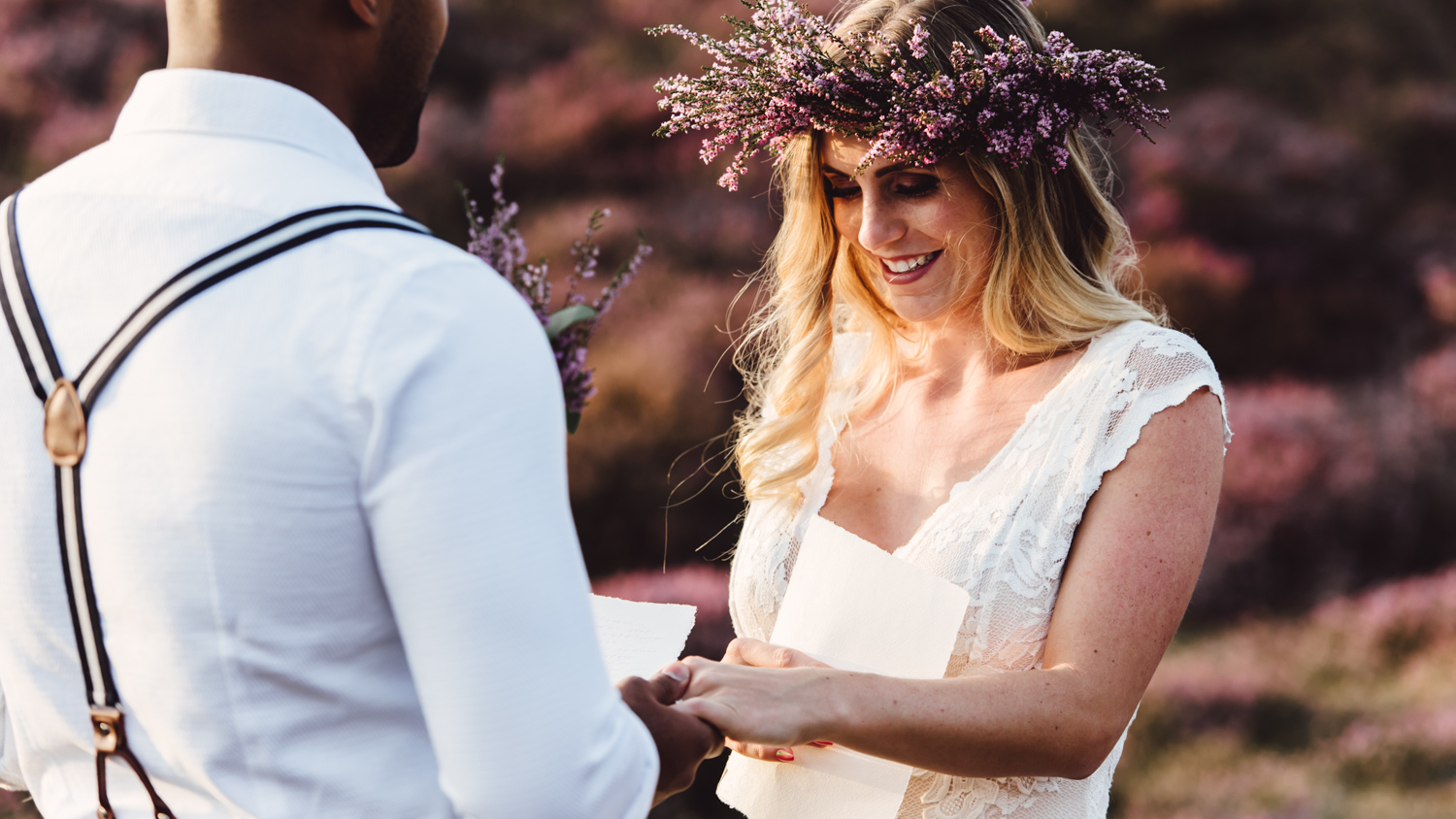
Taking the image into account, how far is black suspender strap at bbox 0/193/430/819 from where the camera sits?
782 mm

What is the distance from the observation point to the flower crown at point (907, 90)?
174 cm

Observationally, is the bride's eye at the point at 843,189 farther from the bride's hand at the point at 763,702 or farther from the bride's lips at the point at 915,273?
the bride's hand at the point at 763,702

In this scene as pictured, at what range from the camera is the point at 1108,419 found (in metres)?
1.65

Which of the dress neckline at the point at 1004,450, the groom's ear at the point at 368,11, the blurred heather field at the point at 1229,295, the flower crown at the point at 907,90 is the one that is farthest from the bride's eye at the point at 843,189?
the blurred heather field at the point at 1229,295

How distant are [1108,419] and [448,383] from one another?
47.7 inches

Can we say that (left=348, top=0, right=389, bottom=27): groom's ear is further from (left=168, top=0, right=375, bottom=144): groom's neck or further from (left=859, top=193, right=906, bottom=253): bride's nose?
(left=859, top=193, right=906, bottom=253): bride's nose

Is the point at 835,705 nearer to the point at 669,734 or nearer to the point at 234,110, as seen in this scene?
the point at 669,734

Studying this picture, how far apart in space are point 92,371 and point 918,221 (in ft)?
4.65

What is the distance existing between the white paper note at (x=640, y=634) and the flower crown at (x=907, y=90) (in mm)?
842

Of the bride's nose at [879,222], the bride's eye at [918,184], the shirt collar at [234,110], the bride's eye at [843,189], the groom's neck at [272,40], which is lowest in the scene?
the bride's nose at [879,222]

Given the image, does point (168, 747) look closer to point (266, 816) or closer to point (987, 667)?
point (266, 816)

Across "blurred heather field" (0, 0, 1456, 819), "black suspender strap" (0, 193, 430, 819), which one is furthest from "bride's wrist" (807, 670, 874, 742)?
"blurred heather field" (0, 0, 1456, 819)

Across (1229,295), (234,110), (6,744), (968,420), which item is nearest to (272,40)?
(234,110)

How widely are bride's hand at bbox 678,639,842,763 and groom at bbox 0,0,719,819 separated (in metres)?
0.38
